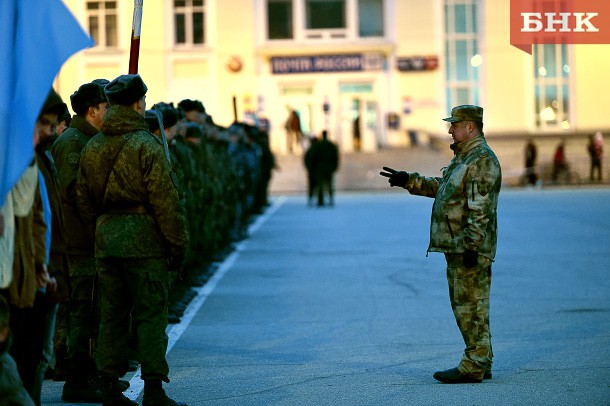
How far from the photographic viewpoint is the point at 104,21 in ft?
171

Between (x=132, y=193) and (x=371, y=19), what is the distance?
1804 inches

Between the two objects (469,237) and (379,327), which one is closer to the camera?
(469,237)

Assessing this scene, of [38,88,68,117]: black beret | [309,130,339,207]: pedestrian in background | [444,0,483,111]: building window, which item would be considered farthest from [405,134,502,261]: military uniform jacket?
[444,0,483,111]: building window

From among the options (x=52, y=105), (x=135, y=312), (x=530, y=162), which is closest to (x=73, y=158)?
(x=135, y=312)

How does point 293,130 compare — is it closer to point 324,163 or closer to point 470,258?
point 324,163

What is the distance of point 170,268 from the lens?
7.57 meters

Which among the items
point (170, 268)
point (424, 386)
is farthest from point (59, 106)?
point (424, 386)

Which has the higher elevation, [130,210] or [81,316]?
[130,210]

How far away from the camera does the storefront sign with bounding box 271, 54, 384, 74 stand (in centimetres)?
5166

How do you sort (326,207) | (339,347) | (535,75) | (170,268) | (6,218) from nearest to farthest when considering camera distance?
(6,218) → (170,268) → (339,347) → (326,207) → (535,75)

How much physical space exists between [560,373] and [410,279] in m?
6.71

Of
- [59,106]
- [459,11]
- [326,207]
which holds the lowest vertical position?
[326,207]

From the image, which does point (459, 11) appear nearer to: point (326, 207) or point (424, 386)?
point (326, 207)

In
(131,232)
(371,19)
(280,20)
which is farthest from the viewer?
(280,20)
